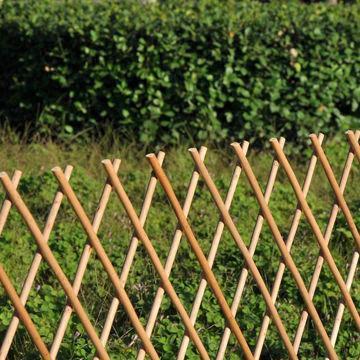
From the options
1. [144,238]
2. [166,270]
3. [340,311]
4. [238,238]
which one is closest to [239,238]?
[238,238]

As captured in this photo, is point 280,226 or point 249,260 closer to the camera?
point 249,260

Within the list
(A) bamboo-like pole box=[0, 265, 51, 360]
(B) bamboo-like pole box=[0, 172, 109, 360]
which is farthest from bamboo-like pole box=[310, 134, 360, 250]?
(A) bamboo-like pole box=[0, 265, 51, 360]

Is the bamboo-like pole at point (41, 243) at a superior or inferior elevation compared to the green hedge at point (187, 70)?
superior

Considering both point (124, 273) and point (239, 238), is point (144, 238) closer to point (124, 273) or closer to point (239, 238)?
point (124, 273)

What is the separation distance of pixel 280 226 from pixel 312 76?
2059 mm

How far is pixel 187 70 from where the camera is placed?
732cm

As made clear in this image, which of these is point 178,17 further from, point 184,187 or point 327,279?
point 327,279

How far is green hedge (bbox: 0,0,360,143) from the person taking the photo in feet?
24.0

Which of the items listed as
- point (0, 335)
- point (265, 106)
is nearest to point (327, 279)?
point (0, 335)

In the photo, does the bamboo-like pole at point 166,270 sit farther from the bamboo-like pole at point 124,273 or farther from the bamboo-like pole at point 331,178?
the bamboo-like pole at point 331,178

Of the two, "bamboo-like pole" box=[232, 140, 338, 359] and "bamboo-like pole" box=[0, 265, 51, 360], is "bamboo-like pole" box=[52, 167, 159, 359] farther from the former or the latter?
"bamboo-like pole" box=[232, 140, 338, 359]

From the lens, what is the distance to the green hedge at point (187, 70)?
24.0ft

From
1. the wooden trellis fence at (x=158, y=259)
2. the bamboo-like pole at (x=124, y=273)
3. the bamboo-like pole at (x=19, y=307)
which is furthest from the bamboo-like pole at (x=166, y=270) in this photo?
the bamboo-like pole at (x=19, y=307)

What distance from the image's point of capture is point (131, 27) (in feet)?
23.9
